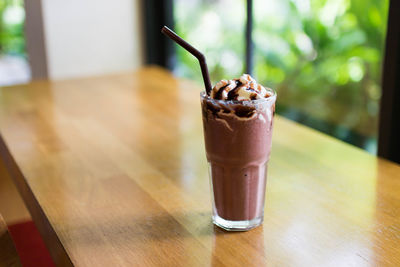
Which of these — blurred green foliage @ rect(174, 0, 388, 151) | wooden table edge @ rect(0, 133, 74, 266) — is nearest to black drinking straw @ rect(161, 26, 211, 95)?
wooden table edge @ rect(0, 133, 74, 266)

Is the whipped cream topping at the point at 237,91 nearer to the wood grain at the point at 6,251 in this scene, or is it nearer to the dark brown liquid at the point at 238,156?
the dark brown liquid at the point at 238,156

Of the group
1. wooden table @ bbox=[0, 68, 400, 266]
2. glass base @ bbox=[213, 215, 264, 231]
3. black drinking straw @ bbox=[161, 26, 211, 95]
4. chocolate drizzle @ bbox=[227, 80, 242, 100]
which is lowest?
wooden table @ bbox=[0, 68, 400, 266]

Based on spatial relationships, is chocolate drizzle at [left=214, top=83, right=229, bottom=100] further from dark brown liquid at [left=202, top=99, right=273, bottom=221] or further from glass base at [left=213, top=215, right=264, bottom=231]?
glass base at [left=213, top=215, right=264, bottom=231]

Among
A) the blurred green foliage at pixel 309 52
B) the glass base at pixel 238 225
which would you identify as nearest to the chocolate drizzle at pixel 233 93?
the glass base at pixel 238 225

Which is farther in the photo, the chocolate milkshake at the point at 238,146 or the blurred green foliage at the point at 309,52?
the blurred green foliage at the point at 309,52

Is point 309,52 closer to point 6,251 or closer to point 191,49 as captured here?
point 191,49

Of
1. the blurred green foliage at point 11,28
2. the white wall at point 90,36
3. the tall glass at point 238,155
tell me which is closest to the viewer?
the tall glass at point 238,155

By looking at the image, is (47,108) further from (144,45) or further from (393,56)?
(144,45)
